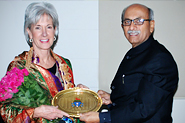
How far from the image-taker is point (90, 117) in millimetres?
1600

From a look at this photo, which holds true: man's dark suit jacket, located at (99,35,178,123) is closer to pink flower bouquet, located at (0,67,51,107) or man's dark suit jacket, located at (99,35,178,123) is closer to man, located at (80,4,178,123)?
man, located at (80,4,178,123)

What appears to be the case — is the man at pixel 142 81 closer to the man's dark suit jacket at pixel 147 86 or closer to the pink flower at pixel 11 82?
the man's dark suit jacket at pixel 147 86

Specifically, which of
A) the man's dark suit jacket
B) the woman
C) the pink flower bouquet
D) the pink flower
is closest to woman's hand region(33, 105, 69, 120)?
the woman

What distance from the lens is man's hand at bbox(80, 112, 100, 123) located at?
5.23 ft

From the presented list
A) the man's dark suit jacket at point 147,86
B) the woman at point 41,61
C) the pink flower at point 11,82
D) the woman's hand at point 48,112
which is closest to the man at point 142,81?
the man's dark suit jacket at point 147,86

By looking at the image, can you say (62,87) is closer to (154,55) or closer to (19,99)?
(19,99)

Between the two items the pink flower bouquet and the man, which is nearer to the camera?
the man

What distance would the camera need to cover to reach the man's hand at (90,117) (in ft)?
5.23

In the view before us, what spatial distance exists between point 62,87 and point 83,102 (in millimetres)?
310

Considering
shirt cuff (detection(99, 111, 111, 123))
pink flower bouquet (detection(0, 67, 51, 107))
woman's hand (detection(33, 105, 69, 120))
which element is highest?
pink flower bouquet (detection(0, 67, 51, 107))

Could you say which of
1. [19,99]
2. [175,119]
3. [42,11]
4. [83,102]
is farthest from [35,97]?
[175,119]

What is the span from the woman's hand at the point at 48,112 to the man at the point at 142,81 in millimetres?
199

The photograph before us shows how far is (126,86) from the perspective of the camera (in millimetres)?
1643

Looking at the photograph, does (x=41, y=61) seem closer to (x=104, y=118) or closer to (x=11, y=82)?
(x=11, y=82)
